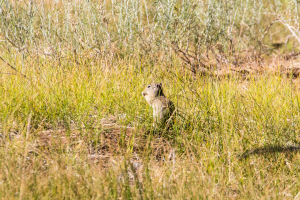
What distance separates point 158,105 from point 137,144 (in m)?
0.38

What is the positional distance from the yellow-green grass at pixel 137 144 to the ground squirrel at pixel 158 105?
0.37 feet

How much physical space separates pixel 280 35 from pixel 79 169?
31.3 feet

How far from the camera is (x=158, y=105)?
3.00 m

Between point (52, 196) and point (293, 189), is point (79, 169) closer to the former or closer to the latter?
point (52, 196)

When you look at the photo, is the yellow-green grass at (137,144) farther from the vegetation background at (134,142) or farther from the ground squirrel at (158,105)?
the ground squirrel at (158,105)

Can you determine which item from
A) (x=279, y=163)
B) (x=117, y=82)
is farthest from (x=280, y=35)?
(x=279, y=163)

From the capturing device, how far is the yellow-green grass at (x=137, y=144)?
201 cm

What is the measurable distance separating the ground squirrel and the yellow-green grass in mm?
114

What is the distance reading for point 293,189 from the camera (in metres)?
2.19

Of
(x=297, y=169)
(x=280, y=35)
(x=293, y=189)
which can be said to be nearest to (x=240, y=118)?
(x=297, y=169)

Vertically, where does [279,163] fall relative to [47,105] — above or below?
below

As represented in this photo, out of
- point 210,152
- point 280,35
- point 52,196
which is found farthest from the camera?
point 280,35

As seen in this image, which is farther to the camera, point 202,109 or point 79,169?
point 202,109

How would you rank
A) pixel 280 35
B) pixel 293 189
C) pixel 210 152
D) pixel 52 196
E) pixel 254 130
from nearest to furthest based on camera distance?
pixel 52 196 → pixel 293 189 → pixel 210 152 → pixel 254 130 → pixel 280 35
